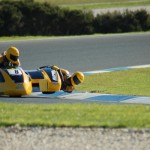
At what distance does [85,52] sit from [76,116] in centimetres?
1713

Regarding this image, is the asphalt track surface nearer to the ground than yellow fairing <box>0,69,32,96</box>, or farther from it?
nearer to the ground

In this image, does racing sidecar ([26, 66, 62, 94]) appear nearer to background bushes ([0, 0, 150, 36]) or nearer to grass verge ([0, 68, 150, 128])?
grass verge ([0, 68, 150, 128])

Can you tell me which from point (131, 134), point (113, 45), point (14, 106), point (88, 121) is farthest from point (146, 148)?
point (113, 45)

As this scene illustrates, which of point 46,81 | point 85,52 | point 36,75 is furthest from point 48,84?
point 85,52

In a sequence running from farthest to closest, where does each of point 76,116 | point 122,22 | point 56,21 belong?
point 122,22
point 56,21
point 76,116

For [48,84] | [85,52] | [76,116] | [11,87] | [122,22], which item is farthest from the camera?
[122,22]

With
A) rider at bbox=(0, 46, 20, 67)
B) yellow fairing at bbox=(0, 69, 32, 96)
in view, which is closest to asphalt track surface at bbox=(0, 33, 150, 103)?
rider at bbox=(0, 46, 20, 67)

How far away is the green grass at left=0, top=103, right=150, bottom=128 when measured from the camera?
9773 mm

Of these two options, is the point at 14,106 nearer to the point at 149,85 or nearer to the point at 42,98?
the point at 42,98

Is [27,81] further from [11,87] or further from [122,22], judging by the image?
[122,22]

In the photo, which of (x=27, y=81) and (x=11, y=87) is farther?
(x=27, y=81)

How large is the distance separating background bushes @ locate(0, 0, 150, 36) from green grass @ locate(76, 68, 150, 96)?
15212 millimetres

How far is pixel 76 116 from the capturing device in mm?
10484

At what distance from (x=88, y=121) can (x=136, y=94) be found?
6380 millimetres
